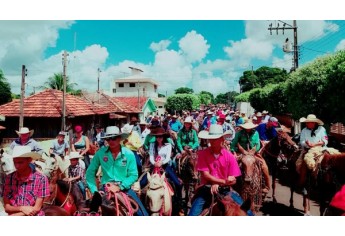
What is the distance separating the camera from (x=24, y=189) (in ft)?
13.9

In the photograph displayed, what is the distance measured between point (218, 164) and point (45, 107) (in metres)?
15.0

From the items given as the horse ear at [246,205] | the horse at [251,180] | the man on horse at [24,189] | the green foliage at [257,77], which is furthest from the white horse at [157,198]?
the green foliage at [257,77]

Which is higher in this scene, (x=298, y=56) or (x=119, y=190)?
(x=298, y=56)

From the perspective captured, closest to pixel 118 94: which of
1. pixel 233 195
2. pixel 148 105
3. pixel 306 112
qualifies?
pixel 148 105

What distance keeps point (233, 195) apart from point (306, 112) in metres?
10.6

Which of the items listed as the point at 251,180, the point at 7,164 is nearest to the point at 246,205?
the point at 251,180

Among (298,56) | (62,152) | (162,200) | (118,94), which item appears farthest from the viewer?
(118,94)

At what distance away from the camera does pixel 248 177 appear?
22.2ft

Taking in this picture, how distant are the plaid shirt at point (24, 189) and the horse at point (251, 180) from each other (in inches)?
160

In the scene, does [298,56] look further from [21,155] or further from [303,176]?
[21,155]

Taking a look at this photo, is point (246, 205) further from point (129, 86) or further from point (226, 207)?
point (129, 86)

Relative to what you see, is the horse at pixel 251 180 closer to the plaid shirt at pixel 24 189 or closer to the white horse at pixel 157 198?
the white horse at pixel 157 198

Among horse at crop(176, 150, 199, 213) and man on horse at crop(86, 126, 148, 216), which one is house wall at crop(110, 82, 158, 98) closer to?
horse at crop(176, 150, 199, 213)

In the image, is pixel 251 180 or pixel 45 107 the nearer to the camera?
pixel 251 180
